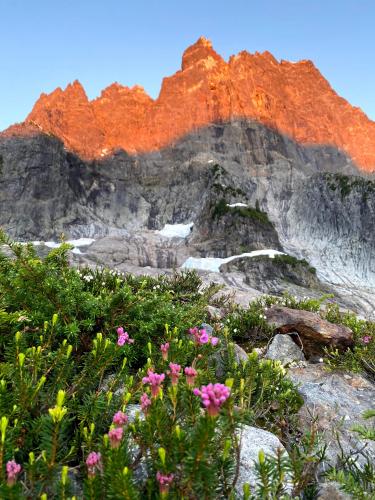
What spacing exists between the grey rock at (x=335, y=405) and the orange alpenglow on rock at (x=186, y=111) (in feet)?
504

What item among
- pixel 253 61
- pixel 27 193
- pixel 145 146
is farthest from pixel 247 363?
pixel 253 61

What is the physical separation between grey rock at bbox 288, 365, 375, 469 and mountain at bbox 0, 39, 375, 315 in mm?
53235

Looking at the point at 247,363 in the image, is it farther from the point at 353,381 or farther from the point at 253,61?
the point at 253,61

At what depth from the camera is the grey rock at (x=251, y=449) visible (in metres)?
2.74

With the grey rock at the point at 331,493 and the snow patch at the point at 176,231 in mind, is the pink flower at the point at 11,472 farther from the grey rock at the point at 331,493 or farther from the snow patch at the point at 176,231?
the snow patch at the point at 176,231

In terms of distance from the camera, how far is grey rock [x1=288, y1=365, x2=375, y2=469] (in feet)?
12.6

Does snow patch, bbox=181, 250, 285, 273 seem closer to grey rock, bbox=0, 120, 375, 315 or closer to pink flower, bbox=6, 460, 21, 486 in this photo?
grey rock, bbox=0, 120, 375, 315

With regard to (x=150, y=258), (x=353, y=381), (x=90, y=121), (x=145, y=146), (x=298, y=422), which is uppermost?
(x=90, y=121)

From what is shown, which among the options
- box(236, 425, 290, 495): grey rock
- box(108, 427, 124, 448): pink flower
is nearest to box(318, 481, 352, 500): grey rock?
box(236, 425, 290, 495): grey rock

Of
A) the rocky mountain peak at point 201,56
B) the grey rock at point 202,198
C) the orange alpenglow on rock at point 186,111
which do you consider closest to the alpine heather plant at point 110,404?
the grey rock at point 202,198

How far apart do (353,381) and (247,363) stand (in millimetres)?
2824

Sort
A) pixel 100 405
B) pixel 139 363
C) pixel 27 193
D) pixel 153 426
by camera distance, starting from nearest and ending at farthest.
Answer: pixel 153 426 < pixel 100 405 < pixel 139 363 < pixel 27 193

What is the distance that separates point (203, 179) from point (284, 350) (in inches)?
5281

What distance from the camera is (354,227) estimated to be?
4569 inches
